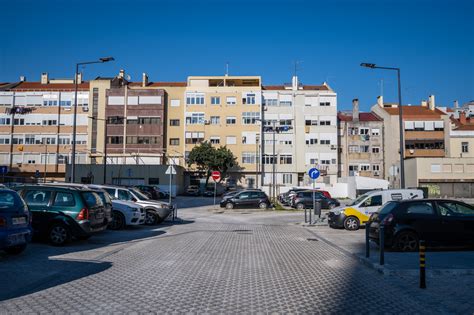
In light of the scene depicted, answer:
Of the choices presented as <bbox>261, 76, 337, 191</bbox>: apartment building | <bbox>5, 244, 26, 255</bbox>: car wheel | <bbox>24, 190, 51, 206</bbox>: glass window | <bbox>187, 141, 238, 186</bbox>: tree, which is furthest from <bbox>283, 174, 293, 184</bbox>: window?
<bbox>5, 244, 26, 255</bbox>: car wheel

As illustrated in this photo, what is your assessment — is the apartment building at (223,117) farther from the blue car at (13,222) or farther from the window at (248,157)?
the blue car at (13,222)

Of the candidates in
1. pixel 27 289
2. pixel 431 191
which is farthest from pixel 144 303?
pixel 431 191

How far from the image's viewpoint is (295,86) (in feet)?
241

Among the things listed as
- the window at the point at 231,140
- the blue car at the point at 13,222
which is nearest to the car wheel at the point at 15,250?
the blue car at the point at 13,222

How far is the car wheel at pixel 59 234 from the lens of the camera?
42.0 feet

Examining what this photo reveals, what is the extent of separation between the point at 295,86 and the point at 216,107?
46.2ft

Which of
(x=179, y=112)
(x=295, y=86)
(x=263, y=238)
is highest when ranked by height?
(x=295, y=86)

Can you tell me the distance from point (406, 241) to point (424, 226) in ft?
2.13

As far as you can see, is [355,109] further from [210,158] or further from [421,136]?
[210,158]

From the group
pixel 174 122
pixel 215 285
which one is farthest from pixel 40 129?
pixel 215 285

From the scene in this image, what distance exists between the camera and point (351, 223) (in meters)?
19.8

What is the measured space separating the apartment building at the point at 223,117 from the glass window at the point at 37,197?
181 feet

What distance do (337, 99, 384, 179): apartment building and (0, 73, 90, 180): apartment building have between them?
40.4 meters

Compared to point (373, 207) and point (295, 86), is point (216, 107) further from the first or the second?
point (373, 207)
